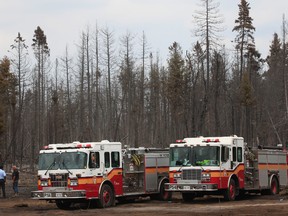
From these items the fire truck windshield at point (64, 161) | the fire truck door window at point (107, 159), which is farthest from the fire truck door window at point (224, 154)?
the fire truck windshield at point (64, 161)

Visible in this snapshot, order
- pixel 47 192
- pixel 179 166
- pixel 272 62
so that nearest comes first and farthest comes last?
pixel 47 192 → pixel 179 166 → pixel 272 62

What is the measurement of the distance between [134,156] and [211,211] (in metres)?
6.13

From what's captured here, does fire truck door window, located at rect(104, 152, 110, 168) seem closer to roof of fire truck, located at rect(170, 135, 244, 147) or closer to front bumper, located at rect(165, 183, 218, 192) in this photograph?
front bumper, located at rect(165, 183, 218, 192)

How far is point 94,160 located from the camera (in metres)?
21.3

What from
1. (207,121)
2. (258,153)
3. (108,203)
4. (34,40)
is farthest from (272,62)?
(108,203)

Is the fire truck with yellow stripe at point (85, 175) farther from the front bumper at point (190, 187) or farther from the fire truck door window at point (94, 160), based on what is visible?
the front bumper at point (190, 187)

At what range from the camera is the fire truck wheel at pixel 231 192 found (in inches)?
928

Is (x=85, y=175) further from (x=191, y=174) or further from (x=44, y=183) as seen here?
(x=191, y=174)

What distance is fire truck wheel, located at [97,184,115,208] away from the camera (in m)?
21.5

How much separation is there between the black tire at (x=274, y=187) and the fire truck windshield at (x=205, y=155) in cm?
561

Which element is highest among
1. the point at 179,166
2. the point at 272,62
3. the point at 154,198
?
the point at 272,62

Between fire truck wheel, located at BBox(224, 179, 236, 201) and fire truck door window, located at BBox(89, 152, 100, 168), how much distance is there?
597 centimetres

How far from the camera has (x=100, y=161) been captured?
2166cm

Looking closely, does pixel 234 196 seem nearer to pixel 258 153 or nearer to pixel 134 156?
pixel 258 153
